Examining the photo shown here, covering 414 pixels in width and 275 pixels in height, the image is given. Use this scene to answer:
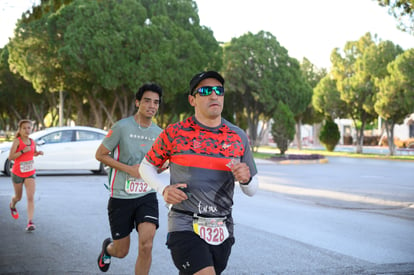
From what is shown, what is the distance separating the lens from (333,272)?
6.29m

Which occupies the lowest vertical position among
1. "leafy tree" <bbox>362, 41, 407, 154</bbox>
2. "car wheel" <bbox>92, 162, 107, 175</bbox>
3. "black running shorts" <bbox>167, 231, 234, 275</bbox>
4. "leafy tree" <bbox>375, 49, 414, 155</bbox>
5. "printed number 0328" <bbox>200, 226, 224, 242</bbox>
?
"car wheel" <bbox>92, 162, 107, 175</bbox>

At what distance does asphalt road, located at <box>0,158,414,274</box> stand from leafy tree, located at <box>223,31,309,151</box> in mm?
32556

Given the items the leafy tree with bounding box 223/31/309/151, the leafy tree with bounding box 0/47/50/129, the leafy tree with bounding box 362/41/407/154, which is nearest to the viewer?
the leafy tree with bounding box 362/41/407/154

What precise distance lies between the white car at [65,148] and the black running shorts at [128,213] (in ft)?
45.2

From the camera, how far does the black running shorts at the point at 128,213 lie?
5254 mm

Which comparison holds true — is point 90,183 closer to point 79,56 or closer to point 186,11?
point 79,56

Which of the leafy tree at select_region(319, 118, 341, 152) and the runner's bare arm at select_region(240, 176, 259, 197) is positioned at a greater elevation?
the leafy tree at select_region(319, 118, 341, 152)

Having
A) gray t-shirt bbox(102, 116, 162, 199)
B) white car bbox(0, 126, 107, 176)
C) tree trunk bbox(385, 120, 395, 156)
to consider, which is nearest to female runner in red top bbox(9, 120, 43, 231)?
gray t-shirt bbox(102, 116, 162, 199)

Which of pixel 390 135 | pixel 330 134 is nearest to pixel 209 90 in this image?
pixel 390 135

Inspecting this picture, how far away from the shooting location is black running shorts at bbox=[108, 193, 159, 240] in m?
5.25

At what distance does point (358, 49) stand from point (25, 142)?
1610 inches

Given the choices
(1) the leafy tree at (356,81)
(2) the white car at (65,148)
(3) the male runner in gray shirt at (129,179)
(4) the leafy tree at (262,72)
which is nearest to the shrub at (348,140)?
(4) the leafy tree at (262,72)

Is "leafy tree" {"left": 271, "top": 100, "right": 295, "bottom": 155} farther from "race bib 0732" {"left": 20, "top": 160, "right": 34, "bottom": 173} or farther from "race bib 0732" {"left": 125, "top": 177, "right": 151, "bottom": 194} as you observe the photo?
"race bib 0732" {"left": 125, "top": 177, "right": 151, "bottom": 194}

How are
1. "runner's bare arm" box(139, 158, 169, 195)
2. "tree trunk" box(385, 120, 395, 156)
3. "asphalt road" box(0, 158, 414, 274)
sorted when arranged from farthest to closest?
"tree trunk" box(385, 120, 395, 156)
"asphalt road" box(0, 158, 414, 274)
"runner's bare arm" box(139, 158, 169, 195)
